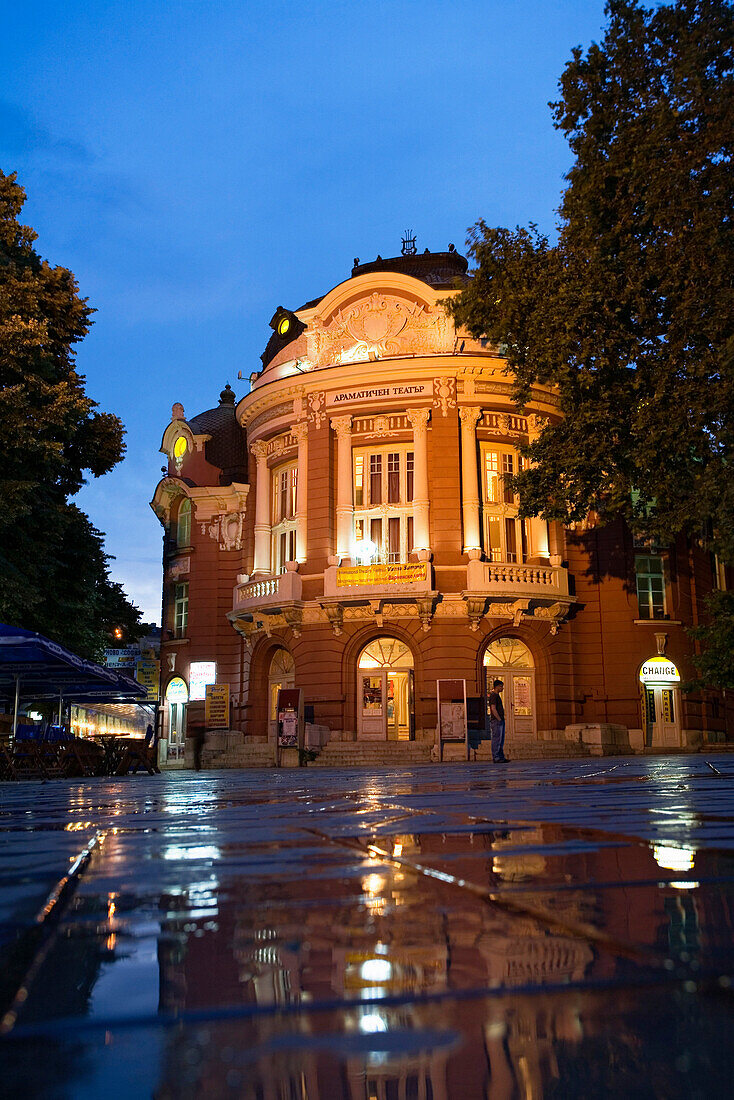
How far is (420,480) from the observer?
3219 cm

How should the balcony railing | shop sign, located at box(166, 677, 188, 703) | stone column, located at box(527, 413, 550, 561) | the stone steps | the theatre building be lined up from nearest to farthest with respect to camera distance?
the stone steps < the theatre building < the balcony railing < stone column, located at box(527, 413, 550, 561) < shop sign, located at box(166, 677, 188, 703)

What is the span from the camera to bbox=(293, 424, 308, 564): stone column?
3362 centimetres

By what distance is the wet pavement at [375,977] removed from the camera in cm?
95

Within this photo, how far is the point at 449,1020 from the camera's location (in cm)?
108

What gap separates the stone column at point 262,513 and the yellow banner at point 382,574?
4770 mm

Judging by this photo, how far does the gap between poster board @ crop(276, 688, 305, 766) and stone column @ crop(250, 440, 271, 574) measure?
7458 mm

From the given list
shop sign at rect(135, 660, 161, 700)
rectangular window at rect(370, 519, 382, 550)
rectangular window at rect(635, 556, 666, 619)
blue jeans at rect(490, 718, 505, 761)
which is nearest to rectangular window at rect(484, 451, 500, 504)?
rectangular window at rect(370, 519, 382, 550)

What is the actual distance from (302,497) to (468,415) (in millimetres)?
6461

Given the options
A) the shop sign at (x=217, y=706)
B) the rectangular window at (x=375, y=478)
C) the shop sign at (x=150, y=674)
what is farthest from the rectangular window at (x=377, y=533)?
the shop sign at (x=150, y=674)

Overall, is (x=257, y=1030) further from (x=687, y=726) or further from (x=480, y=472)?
(x=687, y=726)

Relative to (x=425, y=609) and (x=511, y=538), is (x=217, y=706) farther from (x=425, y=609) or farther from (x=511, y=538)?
(x=511, y=538)

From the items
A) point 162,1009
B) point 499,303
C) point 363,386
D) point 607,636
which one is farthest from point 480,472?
point 162,1009

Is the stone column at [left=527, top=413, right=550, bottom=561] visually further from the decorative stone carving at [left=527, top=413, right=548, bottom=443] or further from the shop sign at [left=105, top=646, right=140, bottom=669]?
the shop sign at [left=105, top=646, right=140, bottom=669]

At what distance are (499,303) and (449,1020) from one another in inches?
709
